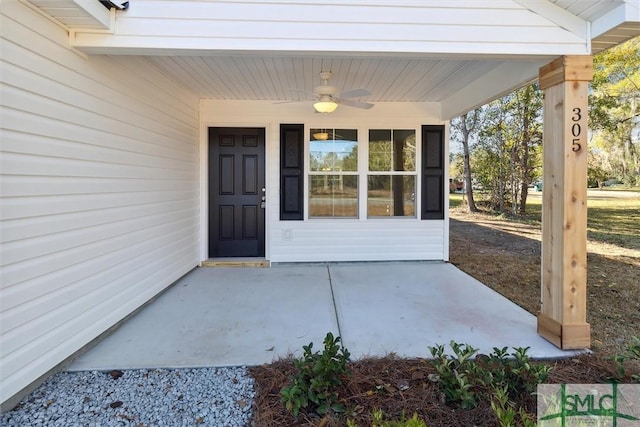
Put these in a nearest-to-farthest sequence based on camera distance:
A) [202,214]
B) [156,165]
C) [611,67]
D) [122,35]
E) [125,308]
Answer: [122,35] < [125,308] < [156,165] < [202,214] < [611,67]

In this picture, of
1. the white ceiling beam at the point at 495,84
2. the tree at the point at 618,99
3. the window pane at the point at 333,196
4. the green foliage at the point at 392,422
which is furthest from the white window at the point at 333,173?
the tree at the point at 618,99

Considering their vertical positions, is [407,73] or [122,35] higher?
[407,73]

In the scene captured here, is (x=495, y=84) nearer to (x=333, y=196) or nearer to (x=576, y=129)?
(x=576, y=129)

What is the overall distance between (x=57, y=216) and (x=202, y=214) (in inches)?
110

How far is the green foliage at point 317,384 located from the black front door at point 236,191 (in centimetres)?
340

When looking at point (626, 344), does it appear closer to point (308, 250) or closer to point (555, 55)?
point (555, 55)

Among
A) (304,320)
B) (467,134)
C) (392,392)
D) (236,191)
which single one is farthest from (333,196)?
(467,134)

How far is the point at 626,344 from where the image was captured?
8.86 ft

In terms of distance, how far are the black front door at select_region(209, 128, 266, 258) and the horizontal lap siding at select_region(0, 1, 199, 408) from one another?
4.58ft

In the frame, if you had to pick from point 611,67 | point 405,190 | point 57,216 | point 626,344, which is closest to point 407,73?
point 405,190

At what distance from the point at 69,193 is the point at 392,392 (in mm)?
2456

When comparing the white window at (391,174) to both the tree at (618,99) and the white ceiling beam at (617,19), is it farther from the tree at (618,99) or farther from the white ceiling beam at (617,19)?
the tree at (618,99)

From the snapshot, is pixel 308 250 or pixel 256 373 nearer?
pixel 256 373

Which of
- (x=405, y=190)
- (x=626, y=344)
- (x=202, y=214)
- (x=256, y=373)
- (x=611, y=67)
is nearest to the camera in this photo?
(x=256, y=373)
